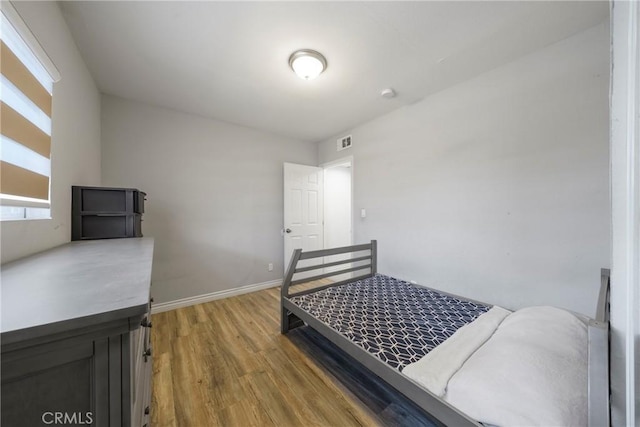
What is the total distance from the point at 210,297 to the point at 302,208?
5.98 feet

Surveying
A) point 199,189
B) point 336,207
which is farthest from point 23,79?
point 336,207

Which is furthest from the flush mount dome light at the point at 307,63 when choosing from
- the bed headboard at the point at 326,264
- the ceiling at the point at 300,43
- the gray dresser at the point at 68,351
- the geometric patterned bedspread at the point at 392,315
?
the geometric patterned bedspread at the point at 392,315

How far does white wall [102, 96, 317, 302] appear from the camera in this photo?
2.50 m

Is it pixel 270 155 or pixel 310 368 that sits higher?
pixel 270 155

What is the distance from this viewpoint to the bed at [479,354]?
80 cm

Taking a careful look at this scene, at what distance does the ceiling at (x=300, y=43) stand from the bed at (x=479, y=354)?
5.72 ft

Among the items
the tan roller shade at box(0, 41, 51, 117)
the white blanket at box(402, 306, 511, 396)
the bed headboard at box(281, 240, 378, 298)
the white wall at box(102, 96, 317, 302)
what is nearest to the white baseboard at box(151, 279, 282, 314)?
the white wall at box(102, 96, 317, 302)

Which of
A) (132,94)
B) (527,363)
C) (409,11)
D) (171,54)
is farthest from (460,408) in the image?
(132,94)

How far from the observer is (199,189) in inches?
114

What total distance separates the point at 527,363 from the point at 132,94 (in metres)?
3.74

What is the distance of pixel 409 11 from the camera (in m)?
1.43

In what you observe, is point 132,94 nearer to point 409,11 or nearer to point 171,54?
point 171,54

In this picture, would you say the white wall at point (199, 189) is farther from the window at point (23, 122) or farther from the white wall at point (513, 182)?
the white wall at point (513, 182)

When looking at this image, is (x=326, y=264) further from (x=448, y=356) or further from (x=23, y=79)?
(x=23, y=79)
